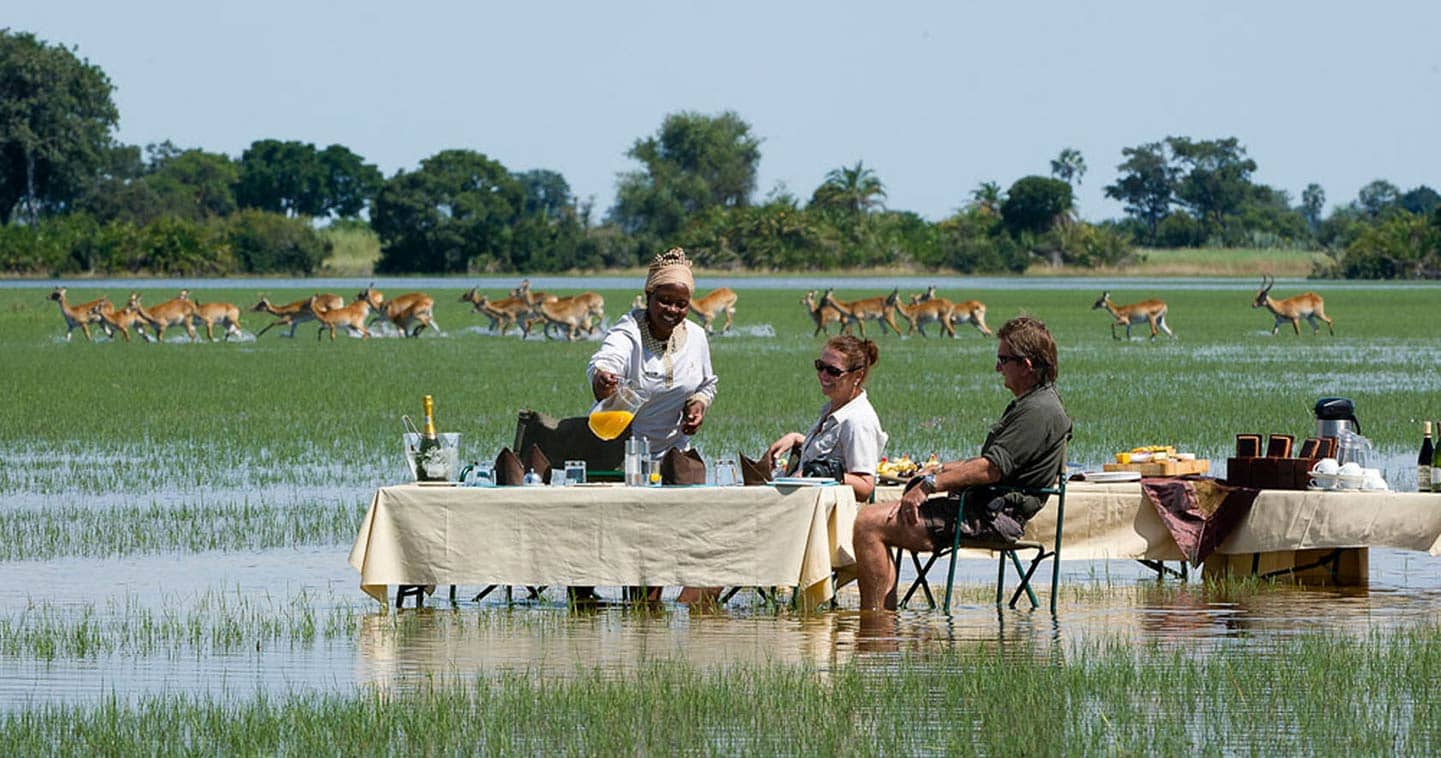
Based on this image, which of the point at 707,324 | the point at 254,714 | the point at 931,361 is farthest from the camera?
the point at 707,324

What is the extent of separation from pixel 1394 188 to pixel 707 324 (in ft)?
490

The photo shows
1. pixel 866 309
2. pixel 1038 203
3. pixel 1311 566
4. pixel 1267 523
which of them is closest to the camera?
pixel 1267 523

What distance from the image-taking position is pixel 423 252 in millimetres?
118312

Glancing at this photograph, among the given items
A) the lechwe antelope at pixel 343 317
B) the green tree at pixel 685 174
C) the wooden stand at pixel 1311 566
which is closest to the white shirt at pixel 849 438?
the wooden stand at pixel 1311 566

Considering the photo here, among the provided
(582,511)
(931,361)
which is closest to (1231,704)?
(582,511)

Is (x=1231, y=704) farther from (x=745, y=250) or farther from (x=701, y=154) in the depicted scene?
(x=701, y=154)

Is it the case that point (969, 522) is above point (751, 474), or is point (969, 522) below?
below

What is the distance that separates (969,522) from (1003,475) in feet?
1.07

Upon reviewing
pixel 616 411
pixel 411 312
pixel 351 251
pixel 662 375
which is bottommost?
pixel 411 312

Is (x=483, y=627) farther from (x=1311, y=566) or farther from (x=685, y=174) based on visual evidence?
(x=685, y=174)

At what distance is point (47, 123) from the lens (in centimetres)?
11656

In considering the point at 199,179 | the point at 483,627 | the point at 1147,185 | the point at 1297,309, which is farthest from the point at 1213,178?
the point at 483,627

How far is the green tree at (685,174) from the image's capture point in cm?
13425

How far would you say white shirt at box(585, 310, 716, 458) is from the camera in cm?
1070
